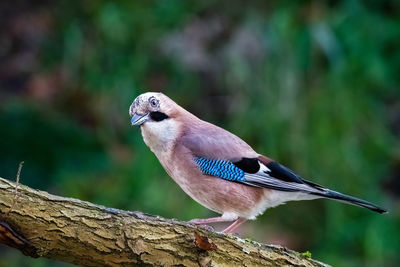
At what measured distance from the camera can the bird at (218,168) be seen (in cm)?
413

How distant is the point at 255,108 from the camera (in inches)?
277

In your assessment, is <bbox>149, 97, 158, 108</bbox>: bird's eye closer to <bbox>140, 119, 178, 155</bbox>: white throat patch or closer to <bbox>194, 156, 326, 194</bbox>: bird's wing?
<bbox>140, 119, 178, 155</bbox>: white throat patch

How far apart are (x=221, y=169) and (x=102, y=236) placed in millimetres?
916

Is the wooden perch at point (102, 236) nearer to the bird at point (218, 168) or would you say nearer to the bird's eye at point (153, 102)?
the bird at point (218, 168)

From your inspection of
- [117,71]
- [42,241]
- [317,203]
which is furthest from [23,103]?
→ [42,241]

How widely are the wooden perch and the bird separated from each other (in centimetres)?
42

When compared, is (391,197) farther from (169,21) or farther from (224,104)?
(169,21)

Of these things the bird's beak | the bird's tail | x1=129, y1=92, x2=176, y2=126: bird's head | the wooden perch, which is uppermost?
x1=129, y1=92, x2=176, y2=126: bird's head

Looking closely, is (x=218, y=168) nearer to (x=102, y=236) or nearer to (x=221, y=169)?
Answer: (x=221, y=169)

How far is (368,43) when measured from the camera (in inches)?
276

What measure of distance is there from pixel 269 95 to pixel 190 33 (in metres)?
2.18

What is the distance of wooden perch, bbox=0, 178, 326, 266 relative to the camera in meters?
3.31

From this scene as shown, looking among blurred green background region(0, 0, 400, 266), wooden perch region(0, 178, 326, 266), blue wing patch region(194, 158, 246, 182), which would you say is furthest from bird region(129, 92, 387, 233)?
blurred green background region(0, 0, 400, 266)

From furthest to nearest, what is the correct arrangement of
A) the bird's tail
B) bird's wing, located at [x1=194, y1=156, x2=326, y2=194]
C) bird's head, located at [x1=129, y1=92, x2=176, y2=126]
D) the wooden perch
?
bird's wing, located at [x1=194, y1=156, x2=326, y2=194] → bird's head, located at [x1=129, y1=92, x2=176, y2=126] → the bird's tail → the wooden perch
